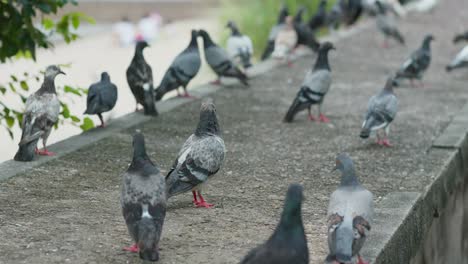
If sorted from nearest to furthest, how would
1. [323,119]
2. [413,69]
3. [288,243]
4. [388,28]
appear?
[288,243] → [323,119] → [413,69] → [388,28]

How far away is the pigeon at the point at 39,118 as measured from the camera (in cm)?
723

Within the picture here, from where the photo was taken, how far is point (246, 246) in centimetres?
546

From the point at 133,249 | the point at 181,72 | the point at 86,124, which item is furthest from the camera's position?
the point at 181,72

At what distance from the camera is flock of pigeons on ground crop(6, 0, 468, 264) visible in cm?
458

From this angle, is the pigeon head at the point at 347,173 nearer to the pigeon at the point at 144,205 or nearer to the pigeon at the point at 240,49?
the pigeon at the point at 144,205

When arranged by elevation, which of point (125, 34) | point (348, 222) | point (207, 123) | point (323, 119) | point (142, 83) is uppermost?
point (207, 123)

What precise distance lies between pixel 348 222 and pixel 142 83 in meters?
4.62

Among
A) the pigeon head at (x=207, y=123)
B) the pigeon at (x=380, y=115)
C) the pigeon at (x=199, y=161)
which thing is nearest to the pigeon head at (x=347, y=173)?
the pigeon at (x=199, y=161)

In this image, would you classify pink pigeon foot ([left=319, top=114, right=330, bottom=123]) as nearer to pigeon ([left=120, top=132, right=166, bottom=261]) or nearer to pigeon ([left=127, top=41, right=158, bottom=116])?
pigeon ([left=127, top=41, right=158, bottom=116])

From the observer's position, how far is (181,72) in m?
10.1

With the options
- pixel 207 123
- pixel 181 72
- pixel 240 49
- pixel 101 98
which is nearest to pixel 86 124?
pixel 101 98

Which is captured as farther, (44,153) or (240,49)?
(240,49)

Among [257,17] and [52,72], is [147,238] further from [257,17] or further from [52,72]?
[257,17]

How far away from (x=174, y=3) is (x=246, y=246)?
74.3 feet
